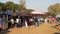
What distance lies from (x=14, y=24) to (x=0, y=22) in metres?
5.11

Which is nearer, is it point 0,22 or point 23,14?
point 0,22

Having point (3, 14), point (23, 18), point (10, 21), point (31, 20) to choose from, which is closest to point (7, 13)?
point (3, 14)

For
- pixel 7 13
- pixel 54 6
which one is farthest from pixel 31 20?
pixel 54 6

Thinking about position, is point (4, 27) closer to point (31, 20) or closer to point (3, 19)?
point (3, 19)

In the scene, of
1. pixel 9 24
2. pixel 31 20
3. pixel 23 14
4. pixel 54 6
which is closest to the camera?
pixel 9 24

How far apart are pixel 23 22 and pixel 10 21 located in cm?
334

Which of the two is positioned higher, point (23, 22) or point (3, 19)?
point (3, 19)

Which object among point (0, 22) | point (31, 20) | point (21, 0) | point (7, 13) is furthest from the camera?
point (21, 0)

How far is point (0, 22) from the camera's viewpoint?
19.5 meters

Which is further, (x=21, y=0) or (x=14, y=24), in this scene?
(x=21, y=0)

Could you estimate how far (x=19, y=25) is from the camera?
23.8 meters

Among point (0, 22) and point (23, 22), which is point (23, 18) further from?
point (0, 22)

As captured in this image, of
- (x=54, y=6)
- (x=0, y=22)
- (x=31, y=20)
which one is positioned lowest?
(x=54, y=6)

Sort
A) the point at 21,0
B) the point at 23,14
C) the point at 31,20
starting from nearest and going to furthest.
Result: the point at 23,14
the point at 31,20
the point at 21,0
